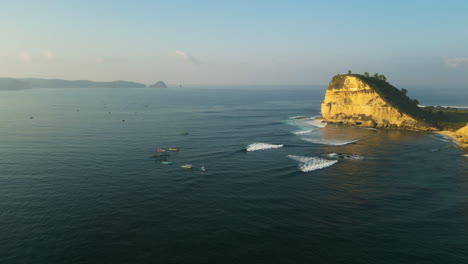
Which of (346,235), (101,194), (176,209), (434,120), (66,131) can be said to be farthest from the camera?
(434,120)

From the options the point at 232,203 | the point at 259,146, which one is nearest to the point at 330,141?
the point at 259,146

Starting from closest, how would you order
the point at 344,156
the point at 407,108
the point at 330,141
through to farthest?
1. the point at 344,156
2. the point at 330,141
3. the point at 407,108

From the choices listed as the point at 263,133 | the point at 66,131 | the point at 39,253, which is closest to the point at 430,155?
the point at 263,133

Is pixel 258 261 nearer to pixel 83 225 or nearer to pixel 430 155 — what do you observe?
pixel 83 225

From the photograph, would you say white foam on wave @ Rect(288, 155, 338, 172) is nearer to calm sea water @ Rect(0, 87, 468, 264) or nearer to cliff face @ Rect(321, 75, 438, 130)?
calm sea water @ Rect(0, 87, 468, 264)

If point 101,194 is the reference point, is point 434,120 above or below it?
above

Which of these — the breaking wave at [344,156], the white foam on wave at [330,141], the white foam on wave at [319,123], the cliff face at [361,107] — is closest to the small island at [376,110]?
the cliff face at [361,107]

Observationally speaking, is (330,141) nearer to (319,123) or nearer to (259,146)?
(259,146)
